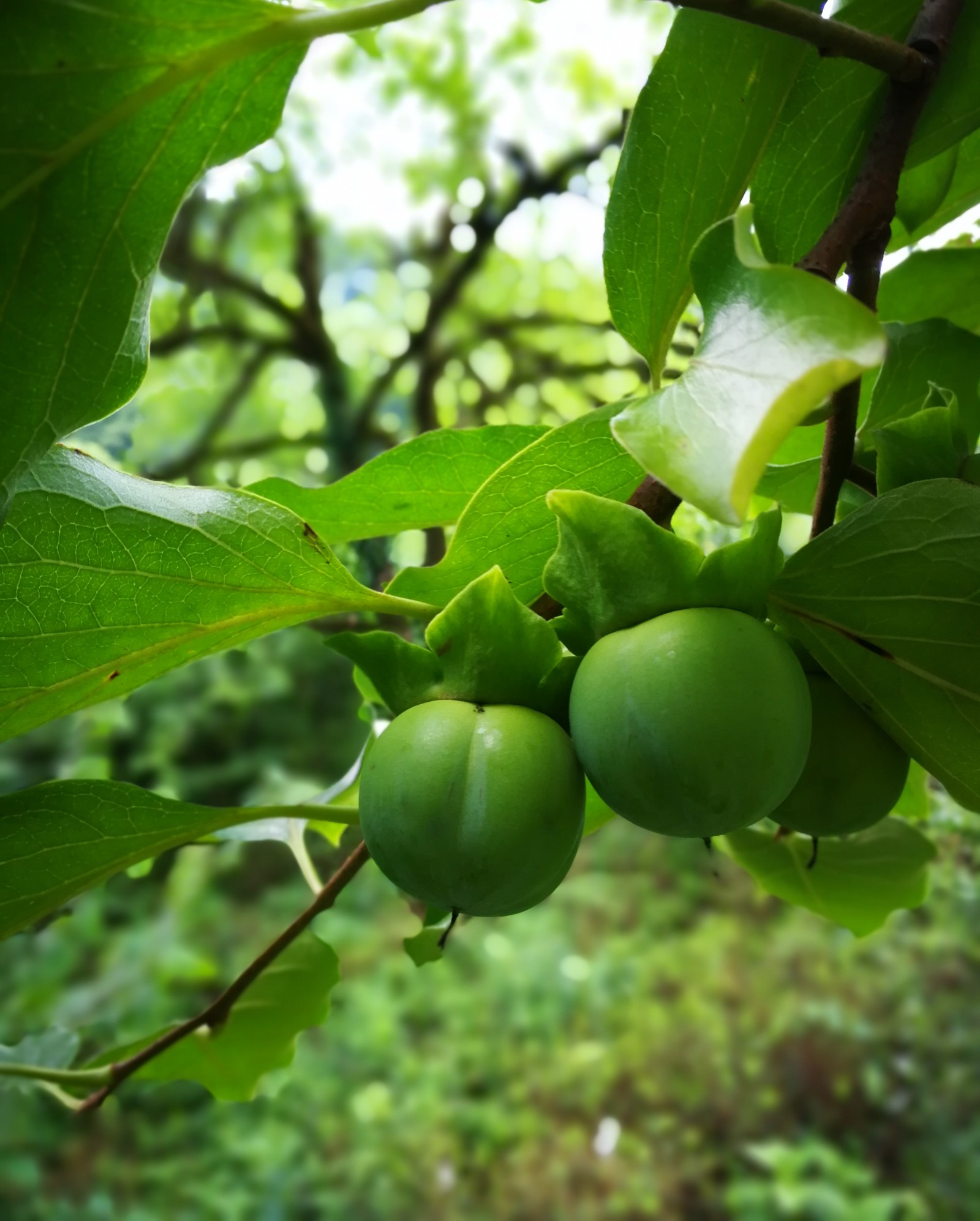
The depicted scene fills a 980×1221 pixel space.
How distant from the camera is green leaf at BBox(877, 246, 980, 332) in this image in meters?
0.41

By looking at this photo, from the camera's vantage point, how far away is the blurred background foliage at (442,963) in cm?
135

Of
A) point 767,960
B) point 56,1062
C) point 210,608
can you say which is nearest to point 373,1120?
point 767,960

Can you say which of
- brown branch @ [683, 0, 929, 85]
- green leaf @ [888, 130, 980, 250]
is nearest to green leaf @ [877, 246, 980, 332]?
green leaf @ [888, 130, 980, 250]

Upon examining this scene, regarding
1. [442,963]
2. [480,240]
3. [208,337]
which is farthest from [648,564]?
[442,963]

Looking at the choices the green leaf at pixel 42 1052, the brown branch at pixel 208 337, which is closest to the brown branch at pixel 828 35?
the green leaf at pixel 42 1052

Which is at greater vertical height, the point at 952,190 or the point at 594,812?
the point at 952,190

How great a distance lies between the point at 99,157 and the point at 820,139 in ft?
0.74

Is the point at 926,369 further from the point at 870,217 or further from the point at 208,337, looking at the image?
the point at 208,337

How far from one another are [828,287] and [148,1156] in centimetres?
201

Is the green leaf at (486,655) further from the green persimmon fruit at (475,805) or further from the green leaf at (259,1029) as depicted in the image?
the green leaf at (259,1029)

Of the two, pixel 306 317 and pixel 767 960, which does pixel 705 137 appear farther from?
pixel 767 960

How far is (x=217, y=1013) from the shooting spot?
445mm

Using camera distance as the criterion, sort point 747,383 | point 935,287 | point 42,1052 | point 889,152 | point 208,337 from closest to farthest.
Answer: point 747,383, point 889,152, point 935,287, point 42,1052, point 208,337

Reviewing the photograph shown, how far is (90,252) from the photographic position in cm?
25
